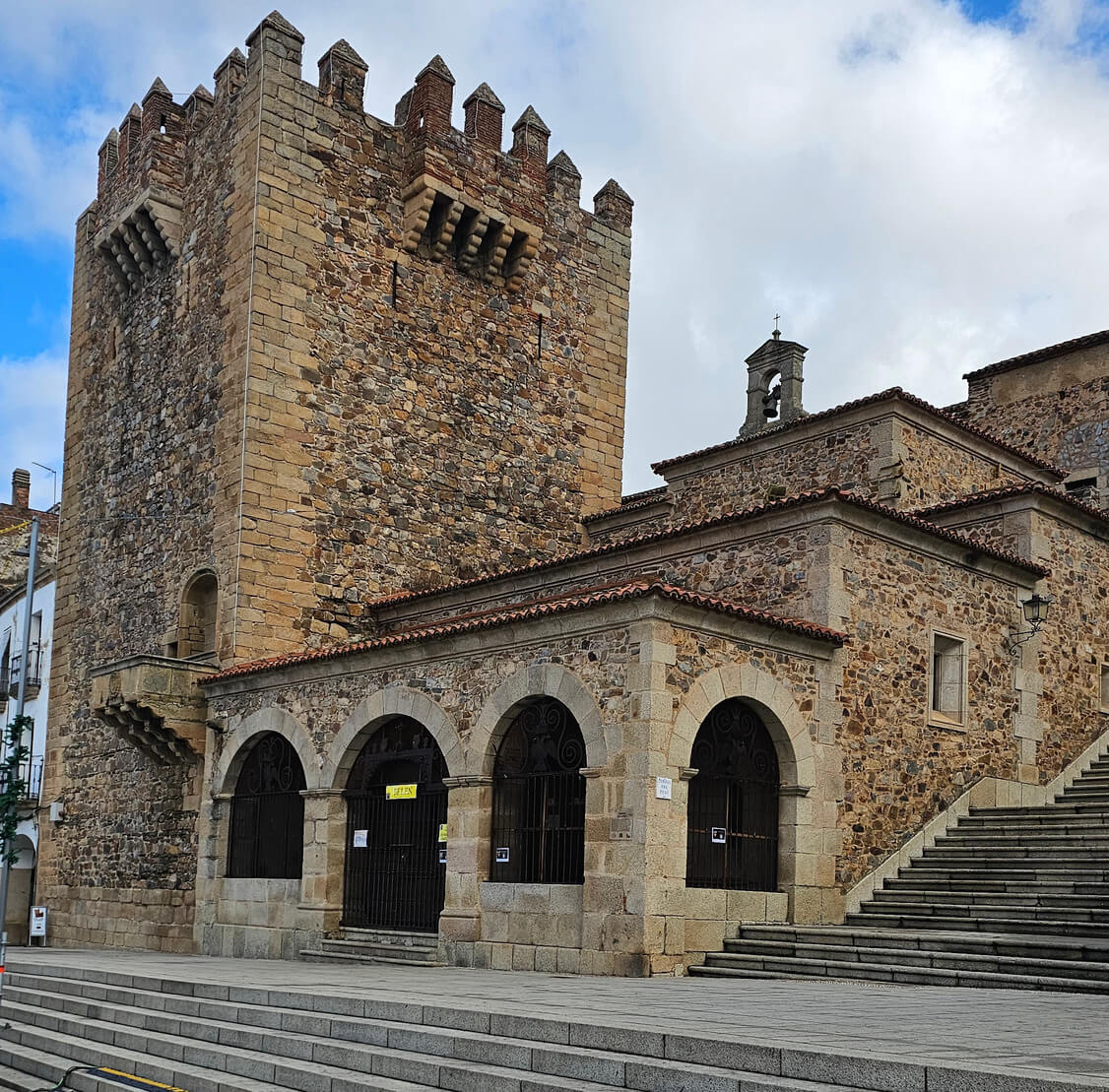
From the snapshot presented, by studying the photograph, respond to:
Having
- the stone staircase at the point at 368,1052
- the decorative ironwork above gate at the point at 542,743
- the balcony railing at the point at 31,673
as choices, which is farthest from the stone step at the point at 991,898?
the balcony railing at the point at 31,673

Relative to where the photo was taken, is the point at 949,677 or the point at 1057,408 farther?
the point at 1057,408

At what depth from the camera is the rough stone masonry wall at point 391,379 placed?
72.7 feet

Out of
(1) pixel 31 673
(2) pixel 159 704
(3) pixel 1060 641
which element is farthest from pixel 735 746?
(1) pixel 31 673

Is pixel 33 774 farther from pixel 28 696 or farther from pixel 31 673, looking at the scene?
pixel 31 673

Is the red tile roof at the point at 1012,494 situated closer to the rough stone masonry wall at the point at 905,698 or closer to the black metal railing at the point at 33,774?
the rough stone masonry wall at the point at 905,698

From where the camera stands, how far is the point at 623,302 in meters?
28.0

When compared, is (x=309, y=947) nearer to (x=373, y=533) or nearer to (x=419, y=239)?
(x=373, y=533)

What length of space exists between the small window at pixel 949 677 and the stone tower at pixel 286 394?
9368mm

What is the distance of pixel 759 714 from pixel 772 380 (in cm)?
1354

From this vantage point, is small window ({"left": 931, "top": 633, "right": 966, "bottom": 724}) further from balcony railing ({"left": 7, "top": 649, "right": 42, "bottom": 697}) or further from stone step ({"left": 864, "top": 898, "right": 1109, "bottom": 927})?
balcony railing ({"left": 7, "top": 649, "right": 42, "bottom": 697})

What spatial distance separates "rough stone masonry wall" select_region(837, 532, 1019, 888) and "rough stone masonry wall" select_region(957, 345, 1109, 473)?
852cm

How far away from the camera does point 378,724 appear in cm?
1772

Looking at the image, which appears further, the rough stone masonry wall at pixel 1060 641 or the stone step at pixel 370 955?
the rough stone masonry wall at pixel 1060 641

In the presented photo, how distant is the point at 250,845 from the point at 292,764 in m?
1.62
